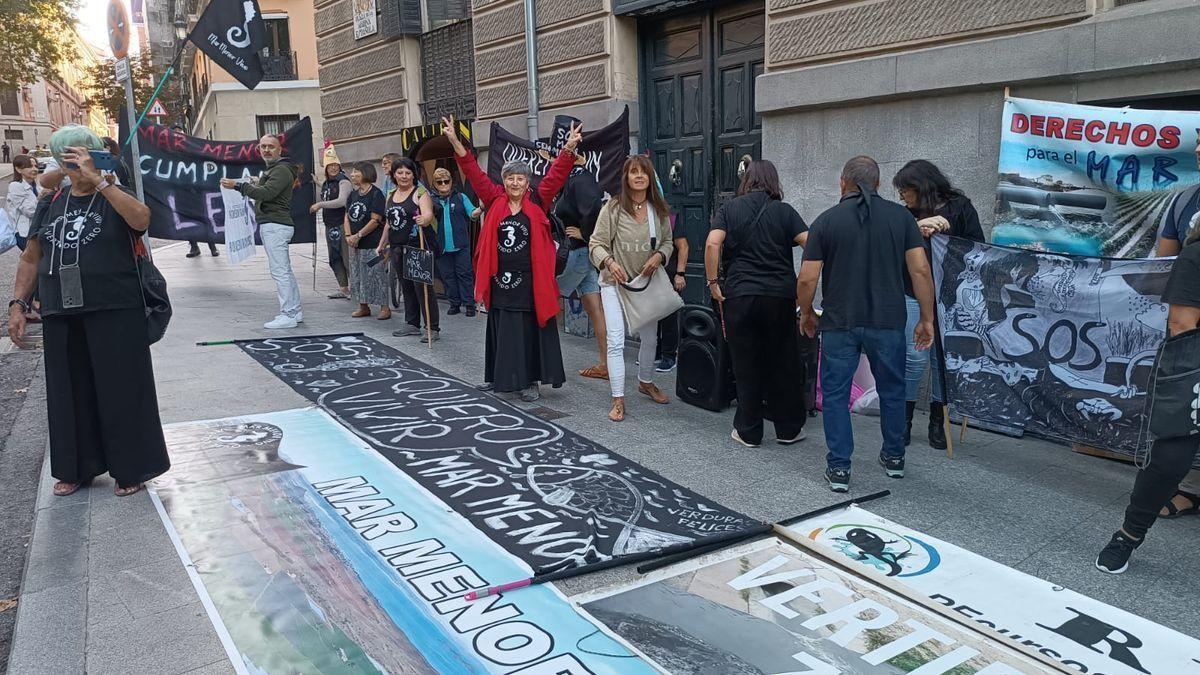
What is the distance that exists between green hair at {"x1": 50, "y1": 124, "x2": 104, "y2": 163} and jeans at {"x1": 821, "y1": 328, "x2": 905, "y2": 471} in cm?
399

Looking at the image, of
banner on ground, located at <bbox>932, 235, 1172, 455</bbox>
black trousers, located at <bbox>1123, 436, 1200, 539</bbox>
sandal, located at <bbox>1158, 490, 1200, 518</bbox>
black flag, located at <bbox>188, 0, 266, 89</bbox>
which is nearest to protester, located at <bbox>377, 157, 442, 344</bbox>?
black flag, located at <bbox>188, 0, 266, 89</bbox>

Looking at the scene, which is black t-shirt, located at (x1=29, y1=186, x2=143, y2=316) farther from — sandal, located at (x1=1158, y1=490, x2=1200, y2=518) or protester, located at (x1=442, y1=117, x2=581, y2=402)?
sandal, located at (x1=1158, y1=490, x2=1200, y2=518)

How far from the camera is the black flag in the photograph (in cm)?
1012

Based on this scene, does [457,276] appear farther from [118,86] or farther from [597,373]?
[118,86]

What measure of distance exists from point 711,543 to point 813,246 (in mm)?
1747

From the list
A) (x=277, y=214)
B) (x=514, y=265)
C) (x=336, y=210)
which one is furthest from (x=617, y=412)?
(x=336, y=210)

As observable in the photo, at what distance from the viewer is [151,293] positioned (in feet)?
16.0

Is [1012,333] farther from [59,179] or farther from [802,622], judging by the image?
[59,179]

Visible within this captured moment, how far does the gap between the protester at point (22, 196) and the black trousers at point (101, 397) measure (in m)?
8.30

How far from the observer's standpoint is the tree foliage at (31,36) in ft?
117

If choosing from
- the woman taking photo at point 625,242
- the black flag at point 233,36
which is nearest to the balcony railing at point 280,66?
the black flag at point 233,36

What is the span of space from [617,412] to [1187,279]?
12.0ft

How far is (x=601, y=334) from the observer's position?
7539mm

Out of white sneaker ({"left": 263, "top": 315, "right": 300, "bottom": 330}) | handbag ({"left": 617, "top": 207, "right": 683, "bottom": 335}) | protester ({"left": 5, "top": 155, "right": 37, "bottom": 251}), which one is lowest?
white sneaker ({"left": 263, "top": 315, "right": 300, "bottom": 330})
